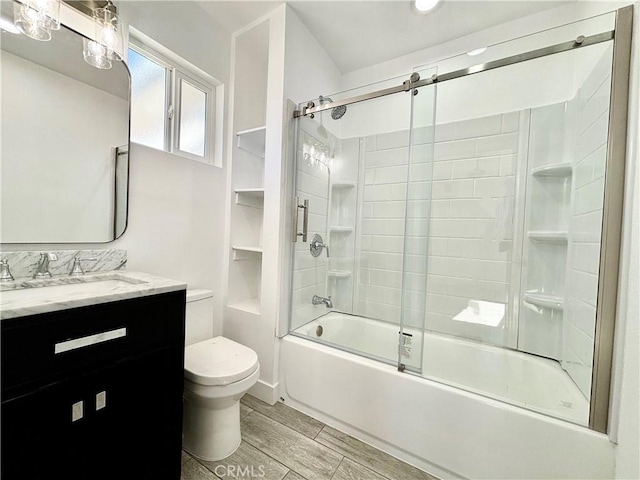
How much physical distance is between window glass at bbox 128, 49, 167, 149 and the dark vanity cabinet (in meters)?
1.15

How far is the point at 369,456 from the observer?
4.34 feet

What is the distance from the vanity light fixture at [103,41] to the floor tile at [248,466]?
2073mm

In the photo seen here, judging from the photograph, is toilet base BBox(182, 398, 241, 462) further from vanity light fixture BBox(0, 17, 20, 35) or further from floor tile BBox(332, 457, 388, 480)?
vanity light fixture BBox(0, 17, 20, 35)

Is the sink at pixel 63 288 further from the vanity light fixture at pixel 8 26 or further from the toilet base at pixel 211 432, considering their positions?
the vanity light fixture at pixel 8 26

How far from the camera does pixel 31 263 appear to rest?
43.3 inches

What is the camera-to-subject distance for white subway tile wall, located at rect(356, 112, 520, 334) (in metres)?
1.72

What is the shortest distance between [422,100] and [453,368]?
1.73 metres

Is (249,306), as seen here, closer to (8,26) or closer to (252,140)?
(252,140)

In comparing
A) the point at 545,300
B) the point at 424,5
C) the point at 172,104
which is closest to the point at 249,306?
the point at 172,104

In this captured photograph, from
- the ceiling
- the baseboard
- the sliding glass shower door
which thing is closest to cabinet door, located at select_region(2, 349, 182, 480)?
the baseboard

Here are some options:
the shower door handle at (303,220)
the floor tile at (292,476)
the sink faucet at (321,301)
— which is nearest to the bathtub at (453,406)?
the sink faucet at (321,301)

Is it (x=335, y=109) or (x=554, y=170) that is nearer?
(x=554, y=170)

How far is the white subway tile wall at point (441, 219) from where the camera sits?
5.63 ft

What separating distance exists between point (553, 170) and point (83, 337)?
244cm
